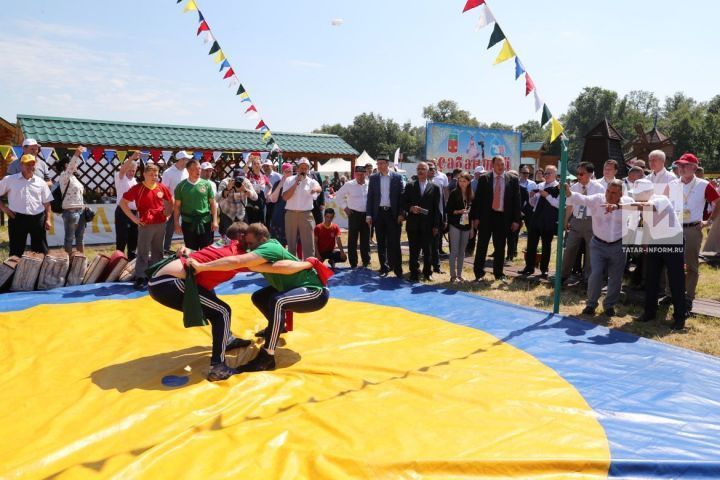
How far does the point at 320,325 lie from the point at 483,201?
10.9ft

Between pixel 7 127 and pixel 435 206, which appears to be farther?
pixel 7 127

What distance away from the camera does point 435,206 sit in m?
7.23

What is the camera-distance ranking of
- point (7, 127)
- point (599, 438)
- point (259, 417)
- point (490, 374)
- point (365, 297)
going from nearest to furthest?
point (599, 438)
point (259, 417)
point (490, 374)
point (365, 297)
point (7, 127)

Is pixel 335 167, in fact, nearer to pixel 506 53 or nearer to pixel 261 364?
pixel 506 53

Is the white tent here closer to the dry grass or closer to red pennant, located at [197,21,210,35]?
the dry grass

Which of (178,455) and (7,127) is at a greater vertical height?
(7,127)

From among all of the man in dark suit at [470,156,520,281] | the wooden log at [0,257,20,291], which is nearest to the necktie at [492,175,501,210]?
the man in dark suit at [470,156,520,281]

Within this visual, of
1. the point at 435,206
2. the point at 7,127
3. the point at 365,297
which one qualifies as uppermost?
the point at 7,127

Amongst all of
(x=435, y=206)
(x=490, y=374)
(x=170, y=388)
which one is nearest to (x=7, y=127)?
(x=435, y=206)

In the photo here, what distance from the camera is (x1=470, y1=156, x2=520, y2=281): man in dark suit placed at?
282 inches

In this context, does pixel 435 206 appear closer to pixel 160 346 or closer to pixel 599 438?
pixel 160 346

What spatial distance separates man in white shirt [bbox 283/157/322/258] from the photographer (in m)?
0.99

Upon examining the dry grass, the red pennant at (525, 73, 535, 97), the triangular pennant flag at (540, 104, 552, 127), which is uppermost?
the red pennant at (525, 73, 535, 97)

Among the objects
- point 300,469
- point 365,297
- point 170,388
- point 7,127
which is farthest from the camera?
point 7,127
